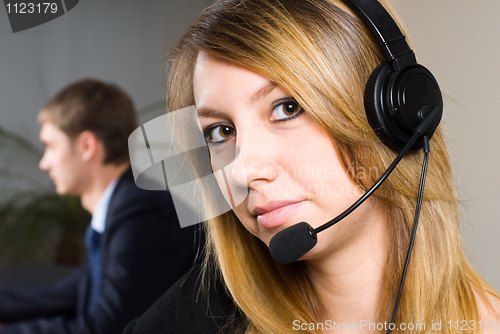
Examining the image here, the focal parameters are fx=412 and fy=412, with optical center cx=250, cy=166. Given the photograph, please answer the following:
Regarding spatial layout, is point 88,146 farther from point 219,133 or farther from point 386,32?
point 386,32

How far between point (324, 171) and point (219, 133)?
22cm

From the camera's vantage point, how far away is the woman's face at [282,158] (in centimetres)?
62

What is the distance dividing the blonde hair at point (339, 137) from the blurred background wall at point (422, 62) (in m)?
0.26

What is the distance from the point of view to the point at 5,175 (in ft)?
2.99

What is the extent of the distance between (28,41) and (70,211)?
1.38 ft

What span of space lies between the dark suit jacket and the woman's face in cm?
57

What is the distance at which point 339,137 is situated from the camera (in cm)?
62

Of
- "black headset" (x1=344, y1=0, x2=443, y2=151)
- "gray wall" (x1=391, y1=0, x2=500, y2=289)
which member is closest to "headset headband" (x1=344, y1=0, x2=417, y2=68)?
"black headset" (x1=344, y1=0, x2=443, y2=151)

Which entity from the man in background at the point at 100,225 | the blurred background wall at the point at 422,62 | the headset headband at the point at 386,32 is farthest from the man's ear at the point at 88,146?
the headset headband at the point at 386,32

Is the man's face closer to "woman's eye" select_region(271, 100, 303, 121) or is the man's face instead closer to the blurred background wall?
the blurred background wall

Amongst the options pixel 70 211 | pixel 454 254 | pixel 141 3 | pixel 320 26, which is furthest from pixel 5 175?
pixel 454 254

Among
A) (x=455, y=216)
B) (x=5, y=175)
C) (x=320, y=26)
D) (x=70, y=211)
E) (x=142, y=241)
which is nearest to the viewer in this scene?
(x=320, y=26)

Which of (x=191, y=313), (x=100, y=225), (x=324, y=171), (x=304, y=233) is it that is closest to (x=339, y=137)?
(x=324, y=171)

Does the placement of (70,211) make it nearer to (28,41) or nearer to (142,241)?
(142,241)
